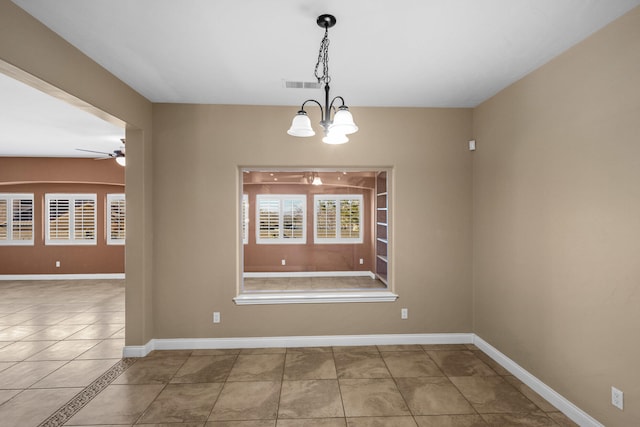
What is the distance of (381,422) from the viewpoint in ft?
7.77

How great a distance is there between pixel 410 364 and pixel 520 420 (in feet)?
3.46

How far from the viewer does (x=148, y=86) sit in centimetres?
317

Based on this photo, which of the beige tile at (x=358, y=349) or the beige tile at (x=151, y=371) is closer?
the beige tile at (x=151, y=371)

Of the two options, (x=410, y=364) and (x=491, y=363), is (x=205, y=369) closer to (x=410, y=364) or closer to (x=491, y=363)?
(x=410, y=364)

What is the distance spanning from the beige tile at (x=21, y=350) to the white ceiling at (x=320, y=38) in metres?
3.16

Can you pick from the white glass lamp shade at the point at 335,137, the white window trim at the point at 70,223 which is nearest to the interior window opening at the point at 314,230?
the white glass lamp shade at the point at 335,137

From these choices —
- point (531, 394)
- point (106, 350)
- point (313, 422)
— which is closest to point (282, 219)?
point (313, 422)

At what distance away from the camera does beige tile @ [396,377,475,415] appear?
2525 millimetres

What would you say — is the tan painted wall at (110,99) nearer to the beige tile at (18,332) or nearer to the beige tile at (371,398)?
the beige tile at (18,332)

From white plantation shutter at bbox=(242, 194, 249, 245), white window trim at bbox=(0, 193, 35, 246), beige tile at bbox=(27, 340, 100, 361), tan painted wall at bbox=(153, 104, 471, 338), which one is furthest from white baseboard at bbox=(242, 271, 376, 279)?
white window trim at bbox=(0, 193, 35, 246)

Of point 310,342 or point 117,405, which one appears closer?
point 117,405

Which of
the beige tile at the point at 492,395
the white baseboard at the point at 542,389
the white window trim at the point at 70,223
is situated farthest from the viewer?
the white window trim at the point at 70,223

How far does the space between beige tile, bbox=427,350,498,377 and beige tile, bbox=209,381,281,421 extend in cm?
168

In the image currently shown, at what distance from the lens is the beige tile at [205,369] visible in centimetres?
300
